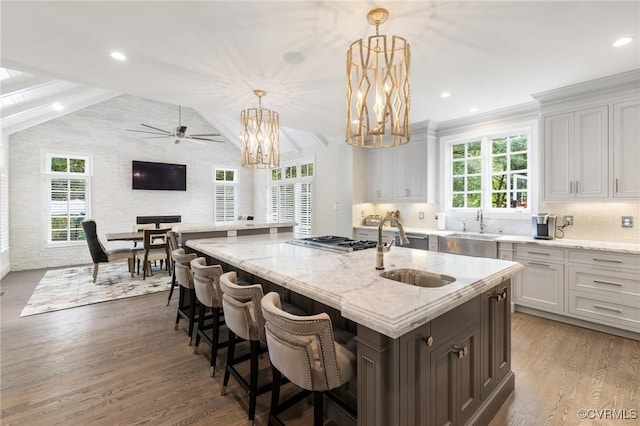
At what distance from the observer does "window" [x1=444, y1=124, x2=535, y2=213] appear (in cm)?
412

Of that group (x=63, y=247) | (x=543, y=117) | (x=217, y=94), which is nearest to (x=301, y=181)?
(x=217, y=94)

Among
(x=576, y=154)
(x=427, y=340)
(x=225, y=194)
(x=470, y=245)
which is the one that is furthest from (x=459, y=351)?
(x=225, y=194)

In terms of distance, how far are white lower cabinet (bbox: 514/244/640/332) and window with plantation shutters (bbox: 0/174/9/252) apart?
846 cm

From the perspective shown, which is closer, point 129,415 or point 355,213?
point 129,415

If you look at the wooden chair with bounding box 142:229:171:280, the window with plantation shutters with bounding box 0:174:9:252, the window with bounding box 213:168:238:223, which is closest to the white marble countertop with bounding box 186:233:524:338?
the wooden chair with bounding box 142:229:171:280

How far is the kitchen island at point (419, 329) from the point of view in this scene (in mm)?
1238

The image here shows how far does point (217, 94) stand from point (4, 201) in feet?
17.2

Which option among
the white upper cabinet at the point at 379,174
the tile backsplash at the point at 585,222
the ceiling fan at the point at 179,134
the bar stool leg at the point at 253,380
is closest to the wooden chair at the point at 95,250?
the ceiling fan at the point at 179,134

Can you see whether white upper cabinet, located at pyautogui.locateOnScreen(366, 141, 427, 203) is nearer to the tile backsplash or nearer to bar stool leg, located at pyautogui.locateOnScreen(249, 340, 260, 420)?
the tile backsplash

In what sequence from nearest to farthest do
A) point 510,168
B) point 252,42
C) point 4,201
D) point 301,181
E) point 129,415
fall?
point 129,415, point 252,42, point 510,168, point 4,201, point 301,181

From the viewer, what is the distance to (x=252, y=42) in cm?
241

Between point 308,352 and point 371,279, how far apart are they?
555 mm

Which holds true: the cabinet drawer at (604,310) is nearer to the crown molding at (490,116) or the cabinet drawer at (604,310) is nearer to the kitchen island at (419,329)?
the kitchen island at (419,329)

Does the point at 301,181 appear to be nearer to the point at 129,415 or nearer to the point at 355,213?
the point at 355,213
